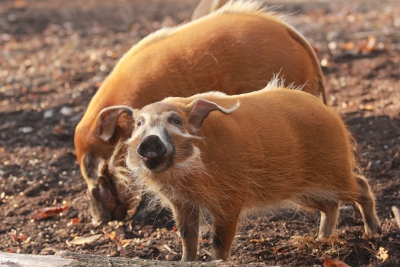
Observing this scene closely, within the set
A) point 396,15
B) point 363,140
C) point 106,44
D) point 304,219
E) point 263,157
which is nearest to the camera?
point 263,157

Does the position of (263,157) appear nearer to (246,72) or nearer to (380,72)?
(246,72)

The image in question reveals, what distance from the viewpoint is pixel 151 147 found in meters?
3.04

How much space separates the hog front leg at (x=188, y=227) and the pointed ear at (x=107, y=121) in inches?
35.2

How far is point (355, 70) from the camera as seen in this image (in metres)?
7.37

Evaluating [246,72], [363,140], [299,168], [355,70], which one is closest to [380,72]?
[355,70]

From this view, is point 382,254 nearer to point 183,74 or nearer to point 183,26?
point 183,74

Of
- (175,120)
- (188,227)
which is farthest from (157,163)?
(188,227)

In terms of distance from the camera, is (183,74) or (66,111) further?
(66,111)

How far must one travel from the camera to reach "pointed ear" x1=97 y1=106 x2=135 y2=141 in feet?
13.9

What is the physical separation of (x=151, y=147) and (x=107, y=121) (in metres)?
1.39

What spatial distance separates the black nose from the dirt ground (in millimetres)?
1100

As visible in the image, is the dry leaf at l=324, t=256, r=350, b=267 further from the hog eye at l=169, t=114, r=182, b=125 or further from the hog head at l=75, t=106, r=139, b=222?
the hog head at l=75, t=106, r=139, b=222

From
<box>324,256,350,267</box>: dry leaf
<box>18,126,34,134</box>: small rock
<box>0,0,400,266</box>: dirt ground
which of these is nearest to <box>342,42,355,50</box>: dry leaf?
<box>0,0,400,266</box>: dirt ground

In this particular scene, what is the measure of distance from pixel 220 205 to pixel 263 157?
15.5 inches
